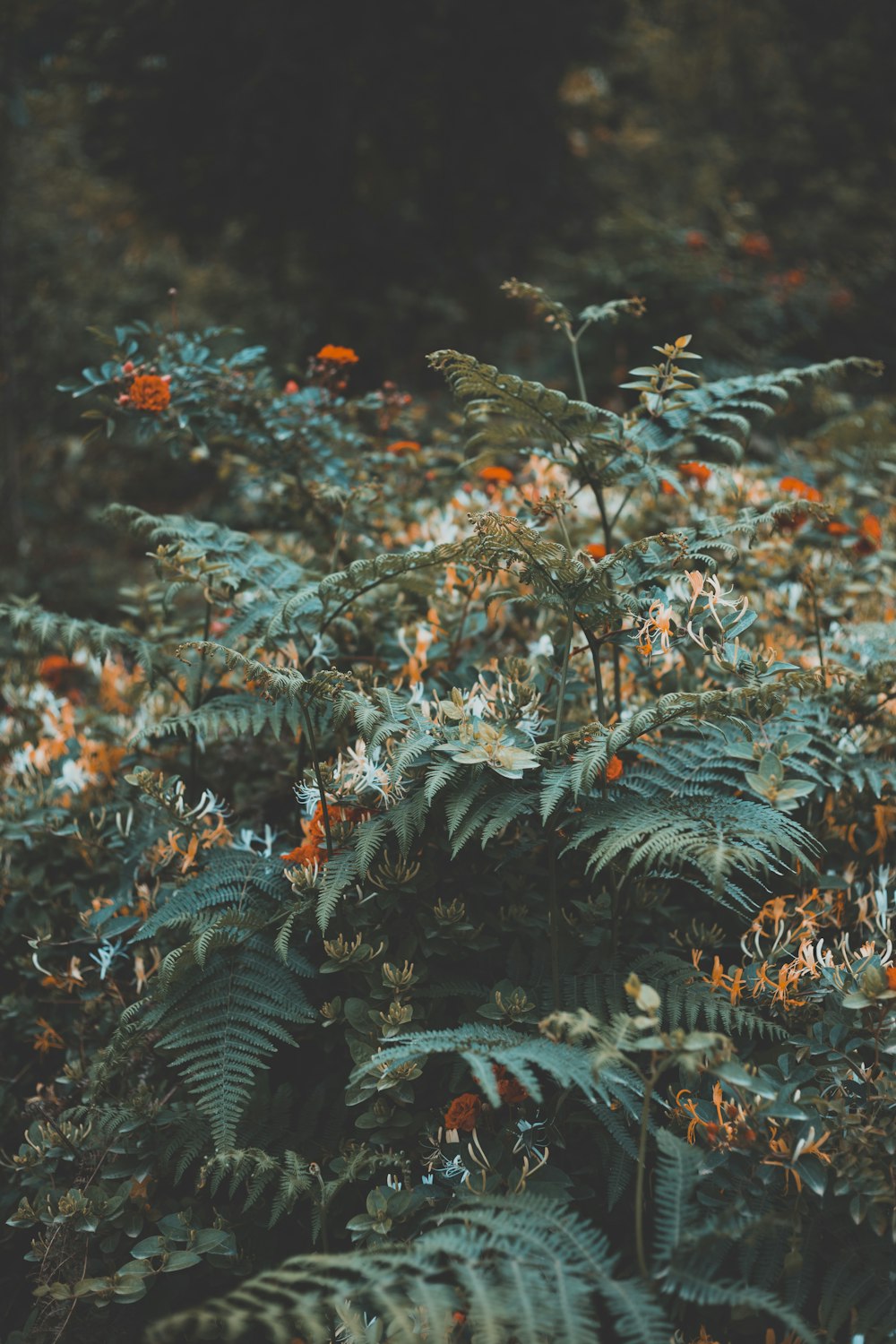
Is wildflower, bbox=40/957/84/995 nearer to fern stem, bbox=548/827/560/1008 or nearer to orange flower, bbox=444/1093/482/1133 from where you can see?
orange flower, bbox=444/1093/482/1133

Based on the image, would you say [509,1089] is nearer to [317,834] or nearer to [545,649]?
[317,834]

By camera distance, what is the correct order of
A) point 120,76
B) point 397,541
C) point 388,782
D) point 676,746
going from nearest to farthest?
point 388,782, point 676,746, point 397,541, point 120,76

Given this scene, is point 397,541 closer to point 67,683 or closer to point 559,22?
point 67,683

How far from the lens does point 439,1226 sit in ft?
4.31

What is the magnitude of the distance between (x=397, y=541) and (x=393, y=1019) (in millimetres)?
1618

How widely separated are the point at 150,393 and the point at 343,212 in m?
3.70

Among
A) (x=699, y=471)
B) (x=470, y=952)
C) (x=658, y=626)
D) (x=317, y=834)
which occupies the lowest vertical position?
(x=470, y=952)

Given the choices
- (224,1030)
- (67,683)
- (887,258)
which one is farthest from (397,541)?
(887,258)

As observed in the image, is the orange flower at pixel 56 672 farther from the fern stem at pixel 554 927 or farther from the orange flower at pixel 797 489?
the orange flower at pixel 797 489

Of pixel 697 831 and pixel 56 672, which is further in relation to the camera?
pixel 56 672

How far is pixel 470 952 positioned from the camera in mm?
1729

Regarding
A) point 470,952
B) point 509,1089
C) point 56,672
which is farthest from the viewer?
point 56,672

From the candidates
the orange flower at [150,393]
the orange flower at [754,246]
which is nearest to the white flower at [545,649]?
the orange flower at [150,393]

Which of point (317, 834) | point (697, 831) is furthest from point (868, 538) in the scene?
point (317, 834)
